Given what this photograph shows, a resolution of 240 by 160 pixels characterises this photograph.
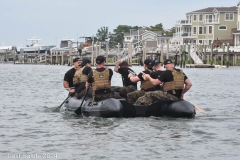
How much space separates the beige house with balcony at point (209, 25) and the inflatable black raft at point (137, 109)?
111 meters

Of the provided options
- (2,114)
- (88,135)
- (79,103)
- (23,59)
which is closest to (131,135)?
(88,135)

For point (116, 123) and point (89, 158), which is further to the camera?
point (116, 123)

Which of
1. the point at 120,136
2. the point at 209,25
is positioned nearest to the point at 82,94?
the point at 120,136

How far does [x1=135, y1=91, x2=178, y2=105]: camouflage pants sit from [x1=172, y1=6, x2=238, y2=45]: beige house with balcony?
111354 millimetres

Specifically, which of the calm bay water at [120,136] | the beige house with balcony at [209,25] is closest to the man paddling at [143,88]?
the calm bay water at [120,136]

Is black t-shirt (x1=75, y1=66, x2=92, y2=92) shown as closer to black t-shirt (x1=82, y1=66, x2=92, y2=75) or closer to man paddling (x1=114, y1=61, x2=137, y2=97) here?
black t-shirt (x1=82, y1=66, x2=92, y2=75)

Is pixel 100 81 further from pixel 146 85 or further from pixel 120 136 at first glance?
pixel 120 136

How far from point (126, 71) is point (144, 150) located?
694 cm

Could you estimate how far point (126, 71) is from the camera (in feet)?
80.5

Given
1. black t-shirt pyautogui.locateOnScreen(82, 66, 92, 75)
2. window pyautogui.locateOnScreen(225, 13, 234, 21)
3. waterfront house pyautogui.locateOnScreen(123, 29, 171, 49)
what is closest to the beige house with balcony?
window pyautogui.locateOnScreen(225, 13, 234, 21)

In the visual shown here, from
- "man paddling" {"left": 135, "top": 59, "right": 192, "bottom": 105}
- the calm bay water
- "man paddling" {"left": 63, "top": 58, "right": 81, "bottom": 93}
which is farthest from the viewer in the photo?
"man paddling" {"left": 63, "top": 58, "right": 81, "bottom": 93}

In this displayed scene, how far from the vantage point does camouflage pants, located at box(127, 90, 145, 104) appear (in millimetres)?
23797

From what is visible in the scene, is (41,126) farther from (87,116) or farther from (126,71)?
(126,71)

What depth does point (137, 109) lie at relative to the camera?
23.2 m
